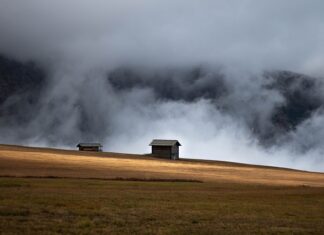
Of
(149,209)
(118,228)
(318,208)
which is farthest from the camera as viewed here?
(318,208)

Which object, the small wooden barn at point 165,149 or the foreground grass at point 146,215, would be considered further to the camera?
the small wooden barn at point 165,149

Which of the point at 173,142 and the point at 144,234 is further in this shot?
the point at 173,142

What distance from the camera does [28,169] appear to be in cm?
6338

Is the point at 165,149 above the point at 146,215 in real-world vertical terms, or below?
above

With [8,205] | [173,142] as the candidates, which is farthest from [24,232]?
[173,142]

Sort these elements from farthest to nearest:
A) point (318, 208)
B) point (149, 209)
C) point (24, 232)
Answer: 1. point (318, 208)
2. point (149, 209)
3. point (24, 232)

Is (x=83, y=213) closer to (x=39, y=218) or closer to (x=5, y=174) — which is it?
(x=39, y=218)

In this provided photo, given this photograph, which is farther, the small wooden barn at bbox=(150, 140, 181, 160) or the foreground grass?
the small wooden barn at bbox=(150, 140, 181, 160)

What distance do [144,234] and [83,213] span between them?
665cm

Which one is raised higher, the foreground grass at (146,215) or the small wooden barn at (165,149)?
the small wooden barn at (165,149)

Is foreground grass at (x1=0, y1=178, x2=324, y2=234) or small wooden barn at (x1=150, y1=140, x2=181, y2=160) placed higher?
small wooden barn at (x1=150, y1=140, x2=181, y2=160)

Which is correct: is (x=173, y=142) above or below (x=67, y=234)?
above

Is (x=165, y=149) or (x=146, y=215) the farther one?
(x=165, y=149)

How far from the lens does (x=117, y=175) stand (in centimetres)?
6531
